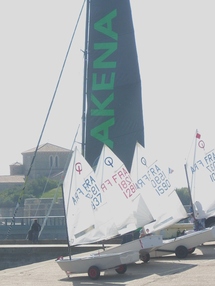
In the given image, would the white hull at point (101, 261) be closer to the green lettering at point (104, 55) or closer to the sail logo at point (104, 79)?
the sail logo at point (104, 79)

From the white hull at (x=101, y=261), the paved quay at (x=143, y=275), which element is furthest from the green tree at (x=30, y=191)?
the white hull at (x=101, y=261)

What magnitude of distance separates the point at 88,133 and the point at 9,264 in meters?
4.97

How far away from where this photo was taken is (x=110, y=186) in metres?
20.3

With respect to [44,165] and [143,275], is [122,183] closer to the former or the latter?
[143,275]

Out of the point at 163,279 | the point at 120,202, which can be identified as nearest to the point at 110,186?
the point at 120,202

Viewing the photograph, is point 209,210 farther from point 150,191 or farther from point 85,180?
point 85,180

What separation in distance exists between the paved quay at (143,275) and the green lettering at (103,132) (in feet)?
25.9

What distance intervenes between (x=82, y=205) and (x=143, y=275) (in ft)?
6.93

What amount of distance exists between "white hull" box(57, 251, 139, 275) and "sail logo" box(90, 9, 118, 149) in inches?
413

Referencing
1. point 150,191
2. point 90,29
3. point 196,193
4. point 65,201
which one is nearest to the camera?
point 65,201

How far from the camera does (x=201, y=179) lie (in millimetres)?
23422

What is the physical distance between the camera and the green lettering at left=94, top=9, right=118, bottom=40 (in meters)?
28.7

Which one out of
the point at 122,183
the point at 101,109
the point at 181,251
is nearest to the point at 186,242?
the point at 181,251

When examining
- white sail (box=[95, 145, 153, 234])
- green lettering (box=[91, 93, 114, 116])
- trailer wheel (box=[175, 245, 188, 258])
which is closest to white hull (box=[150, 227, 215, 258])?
trailer wheel (box=[175, 245, 188, 258])
